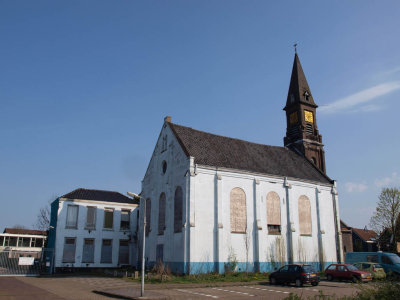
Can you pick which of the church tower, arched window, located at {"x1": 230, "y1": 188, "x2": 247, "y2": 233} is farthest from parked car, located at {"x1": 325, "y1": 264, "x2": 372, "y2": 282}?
the church tower

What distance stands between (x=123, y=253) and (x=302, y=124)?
87.7ft

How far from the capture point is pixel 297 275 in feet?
71.3

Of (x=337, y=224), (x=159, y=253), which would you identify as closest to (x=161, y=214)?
(x=159, y=253)

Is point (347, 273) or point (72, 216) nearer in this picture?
point (347, 273)

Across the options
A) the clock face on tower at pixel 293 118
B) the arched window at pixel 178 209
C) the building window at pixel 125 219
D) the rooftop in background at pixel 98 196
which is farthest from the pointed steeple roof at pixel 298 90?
the building window at pixel 125 219

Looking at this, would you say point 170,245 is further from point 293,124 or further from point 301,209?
point 293,124

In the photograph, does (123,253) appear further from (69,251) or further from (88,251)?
(69,251)

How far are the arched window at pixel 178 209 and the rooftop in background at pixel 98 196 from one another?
1151cm

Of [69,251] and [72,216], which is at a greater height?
[72,216]

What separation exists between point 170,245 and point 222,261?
15.7 feet

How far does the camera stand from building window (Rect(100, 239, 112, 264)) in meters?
36.1

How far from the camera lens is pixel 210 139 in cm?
3456

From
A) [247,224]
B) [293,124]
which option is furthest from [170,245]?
[293,124]

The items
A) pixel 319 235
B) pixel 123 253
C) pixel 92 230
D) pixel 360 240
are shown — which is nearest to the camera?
pixel 319 235
